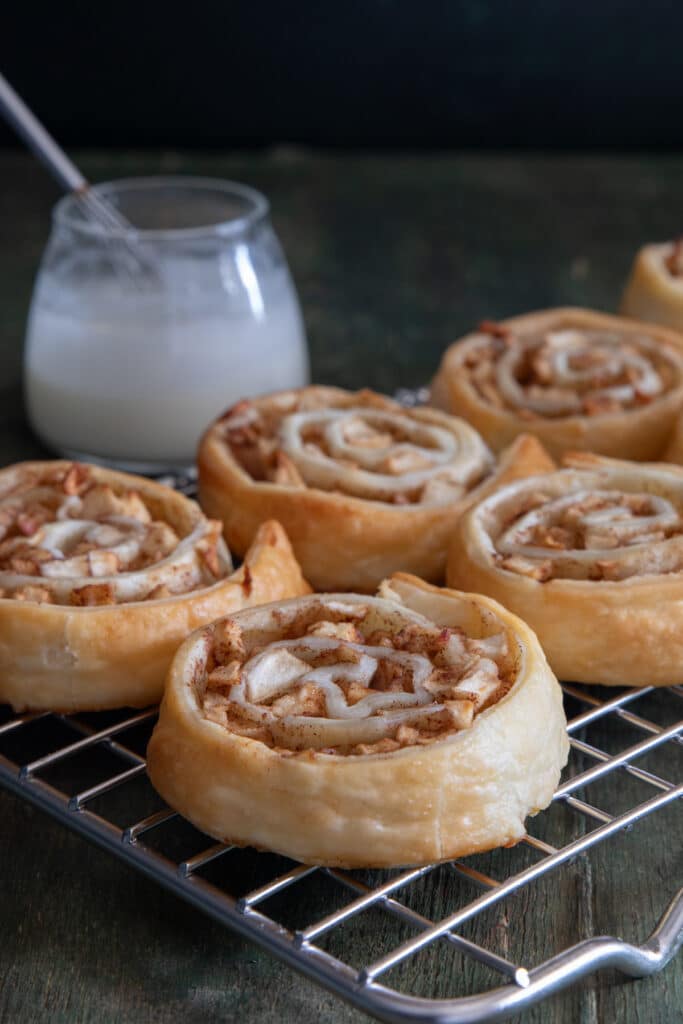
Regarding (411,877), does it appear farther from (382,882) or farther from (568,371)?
(568,371)

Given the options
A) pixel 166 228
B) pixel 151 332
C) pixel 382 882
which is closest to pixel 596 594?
pixel 382 882

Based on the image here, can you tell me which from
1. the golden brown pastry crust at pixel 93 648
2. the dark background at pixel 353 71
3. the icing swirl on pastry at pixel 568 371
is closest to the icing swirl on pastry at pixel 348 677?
the golden brown pastry crust at pixel 93 648

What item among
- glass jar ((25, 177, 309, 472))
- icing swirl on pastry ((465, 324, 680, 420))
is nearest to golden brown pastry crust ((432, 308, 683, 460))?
icing swirl on pastry ((465, 324, 680, 420))

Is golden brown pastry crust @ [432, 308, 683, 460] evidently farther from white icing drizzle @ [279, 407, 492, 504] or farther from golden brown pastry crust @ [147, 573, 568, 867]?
golden brown pastry crust @ [147, 573, 568, 867]

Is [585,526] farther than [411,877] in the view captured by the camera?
Yes

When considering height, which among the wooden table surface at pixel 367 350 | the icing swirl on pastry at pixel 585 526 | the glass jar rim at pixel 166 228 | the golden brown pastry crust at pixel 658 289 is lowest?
the wooden table surface at pixel 367 350

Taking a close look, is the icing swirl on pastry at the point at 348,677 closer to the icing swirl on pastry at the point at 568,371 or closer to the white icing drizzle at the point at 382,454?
the white icing drizzle at the point at 382,454
